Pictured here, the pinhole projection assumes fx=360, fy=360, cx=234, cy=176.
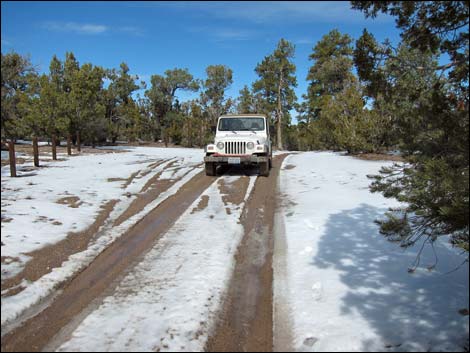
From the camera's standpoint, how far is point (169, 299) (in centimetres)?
375

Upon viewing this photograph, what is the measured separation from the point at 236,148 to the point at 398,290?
8.01 meters

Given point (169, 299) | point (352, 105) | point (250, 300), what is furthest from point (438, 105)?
point (352, 105)

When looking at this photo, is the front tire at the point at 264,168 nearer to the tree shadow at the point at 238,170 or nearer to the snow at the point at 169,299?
the tree shadow at the point at 238,170

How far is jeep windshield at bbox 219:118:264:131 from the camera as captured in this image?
1247 cm

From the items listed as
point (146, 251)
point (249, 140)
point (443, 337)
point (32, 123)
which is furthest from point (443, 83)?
point (32, 123)

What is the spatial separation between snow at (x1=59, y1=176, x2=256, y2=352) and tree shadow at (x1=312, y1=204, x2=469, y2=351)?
1.36 m

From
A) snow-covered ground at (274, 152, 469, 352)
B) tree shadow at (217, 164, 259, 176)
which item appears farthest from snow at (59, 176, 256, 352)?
tree shadow at (217, 164, 259, 176)

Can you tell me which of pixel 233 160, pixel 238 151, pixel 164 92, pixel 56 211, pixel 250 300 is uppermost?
pixel 164 92

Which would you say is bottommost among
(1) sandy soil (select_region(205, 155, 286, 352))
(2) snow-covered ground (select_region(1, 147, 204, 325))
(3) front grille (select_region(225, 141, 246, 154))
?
(1) sandy soil (select_region(205, 155, 286, 352))

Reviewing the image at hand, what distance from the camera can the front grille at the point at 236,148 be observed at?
37.5ft

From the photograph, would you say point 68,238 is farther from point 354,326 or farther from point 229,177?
point 229,177

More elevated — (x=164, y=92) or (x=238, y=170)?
(x=164, y=92)

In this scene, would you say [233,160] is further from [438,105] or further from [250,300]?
[438,105]

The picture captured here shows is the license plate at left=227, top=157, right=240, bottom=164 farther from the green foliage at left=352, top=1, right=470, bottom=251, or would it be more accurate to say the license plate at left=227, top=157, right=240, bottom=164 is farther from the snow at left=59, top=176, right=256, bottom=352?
the green foliage at left=352, top=1, right=470, bottom=251
